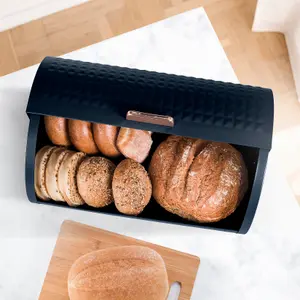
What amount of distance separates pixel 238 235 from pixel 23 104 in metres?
0.51

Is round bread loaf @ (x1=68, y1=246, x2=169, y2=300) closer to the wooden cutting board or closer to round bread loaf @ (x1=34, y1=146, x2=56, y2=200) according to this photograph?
the wooden cutting board

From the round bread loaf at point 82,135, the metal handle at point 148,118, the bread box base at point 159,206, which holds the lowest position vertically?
the bread box base at point 159,206

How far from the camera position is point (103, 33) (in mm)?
1360

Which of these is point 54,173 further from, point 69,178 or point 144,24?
point 144,24

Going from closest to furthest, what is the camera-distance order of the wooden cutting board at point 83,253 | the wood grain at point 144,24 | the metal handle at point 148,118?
the metal handle at point 148,118, the wooden cutting board at point 83,253, the wood grain at point 144,24

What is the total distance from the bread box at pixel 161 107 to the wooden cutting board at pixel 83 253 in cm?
8

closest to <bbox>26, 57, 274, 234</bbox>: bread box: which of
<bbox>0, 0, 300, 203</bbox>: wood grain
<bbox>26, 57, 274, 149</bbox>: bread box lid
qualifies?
<bbox>26, 57, 274, 149</bbox>: bread box lid

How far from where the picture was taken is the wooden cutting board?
88cm

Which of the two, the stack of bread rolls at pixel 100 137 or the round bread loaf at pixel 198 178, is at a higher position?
the stack of bread rolls at pixel 100 137

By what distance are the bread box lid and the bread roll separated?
7 centimetres

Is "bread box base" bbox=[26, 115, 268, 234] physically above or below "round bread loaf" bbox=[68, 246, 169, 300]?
above

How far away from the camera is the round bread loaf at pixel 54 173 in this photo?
832 millimetres

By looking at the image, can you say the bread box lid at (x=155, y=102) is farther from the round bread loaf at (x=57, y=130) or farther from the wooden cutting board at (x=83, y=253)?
the wooden cutting board at (x=83, y=253)

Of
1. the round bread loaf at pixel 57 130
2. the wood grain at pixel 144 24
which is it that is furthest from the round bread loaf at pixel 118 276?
the wood grain at pixel 144 24
